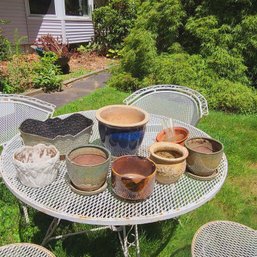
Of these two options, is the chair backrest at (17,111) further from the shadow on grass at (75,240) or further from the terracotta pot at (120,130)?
the terracotta pot at (120,130)

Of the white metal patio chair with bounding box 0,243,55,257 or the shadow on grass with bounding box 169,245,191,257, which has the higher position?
the white metal patio chair with bounding box 0,243,55,257

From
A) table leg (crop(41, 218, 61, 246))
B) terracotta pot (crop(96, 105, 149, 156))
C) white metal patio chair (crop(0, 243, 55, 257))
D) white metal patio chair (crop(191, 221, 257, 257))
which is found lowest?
table leg (crop(41, 218, 61, 246))

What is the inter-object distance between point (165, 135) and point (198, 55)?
170 inches

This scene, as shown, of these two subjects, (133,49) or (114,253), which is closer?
(114,253)

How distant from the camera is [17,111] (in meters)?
2.64

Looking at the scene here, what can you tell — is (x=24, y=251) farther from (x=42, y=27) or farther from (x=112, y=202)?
(x=42, y=27)

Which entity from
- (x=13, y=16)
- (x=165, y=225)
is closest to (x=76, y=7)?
(x=13, y=16)

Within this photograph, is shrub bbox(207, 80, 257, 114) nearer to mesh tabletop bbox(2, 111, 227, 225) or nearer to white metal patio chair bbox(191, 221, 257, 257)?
white metal patio chair bbox(191, 221, 257, 257)

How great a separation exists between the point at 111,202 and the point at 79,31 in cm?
1031

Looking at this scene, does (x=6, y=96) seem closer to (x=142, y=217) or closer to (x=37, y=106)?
(x=37, y=106)

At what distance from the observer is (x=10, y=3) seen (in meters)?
8.83

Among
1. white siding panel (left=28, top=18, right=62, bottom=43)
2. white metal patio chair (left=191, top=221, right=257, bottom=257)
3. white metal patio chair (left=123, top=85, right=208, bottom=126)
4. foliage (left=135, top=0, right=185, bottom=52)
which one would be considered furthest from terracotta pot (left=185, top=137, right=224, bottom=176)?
white siding panel (left=28, top=18, right=62, bottom=43)

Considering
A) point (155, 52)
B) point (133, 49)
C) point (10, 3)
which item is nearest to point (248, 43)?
point (155, 52)

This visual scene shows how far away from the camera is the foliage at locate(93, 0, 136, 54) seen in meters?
10.5
